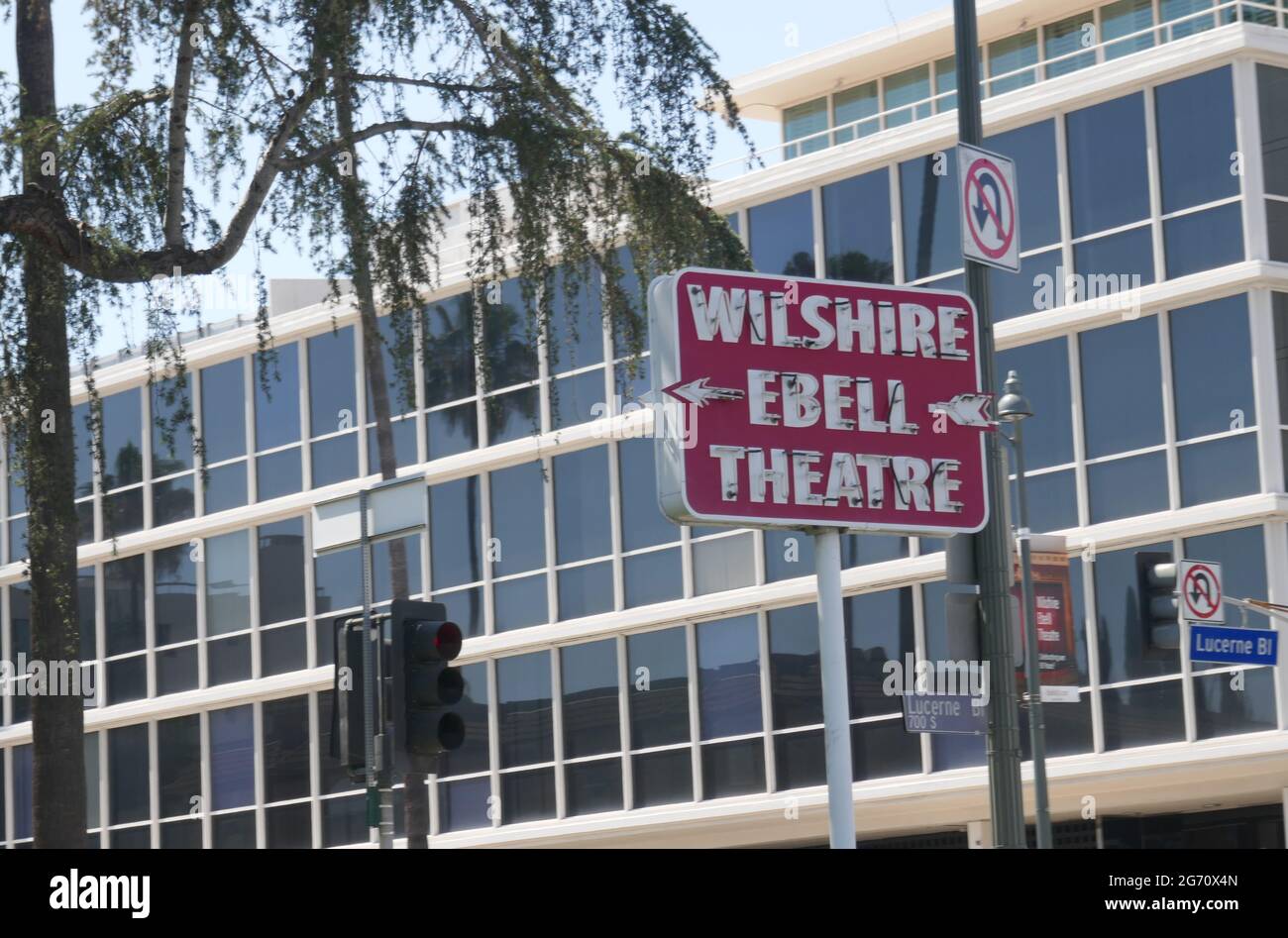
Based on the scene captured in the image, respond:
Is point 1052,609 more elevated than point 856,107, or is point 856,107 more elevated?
point 856,107

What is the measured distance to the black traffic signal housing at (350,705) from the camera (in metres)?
12.8

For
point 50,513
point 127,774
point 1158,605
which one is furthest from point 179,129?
point 127,774

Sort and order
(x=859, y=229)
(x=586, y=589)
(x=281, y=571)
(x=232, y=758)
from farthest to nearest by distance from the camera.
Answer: (x=232, y=758) < (x=281, y=571) < (x=586, y=589) < (x=859, y=229)

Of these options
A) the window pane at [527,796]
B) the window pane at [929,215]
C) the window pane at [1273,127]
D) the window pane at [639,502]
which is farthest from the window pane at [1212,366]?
the window pane at [527,796]

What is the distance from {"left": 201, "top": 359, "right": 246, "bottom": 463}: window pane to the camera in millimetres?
37812

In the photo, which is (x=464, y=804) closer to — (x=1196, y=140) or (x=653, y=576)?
(x=653, y=576)

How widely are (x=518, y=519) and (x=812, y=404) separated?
23118 millimetres

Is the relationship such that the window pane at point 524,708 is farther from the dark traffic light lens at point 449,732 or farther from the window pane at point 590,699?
the dark traffic light lens at point 449,732

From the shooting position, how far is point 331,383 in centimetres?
3612

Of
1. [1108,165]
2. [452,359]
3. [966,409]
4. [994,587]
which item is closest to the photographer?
[966,409]

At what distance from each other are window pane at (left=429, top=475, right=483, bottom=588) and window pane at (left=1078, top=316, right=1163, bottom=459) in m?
10.3

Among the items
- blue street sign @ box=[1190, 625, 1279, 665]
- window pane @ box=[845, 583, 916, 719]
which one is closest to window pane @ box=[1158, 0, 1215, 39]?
window pane @ box=[845, 583, 916, 719]
